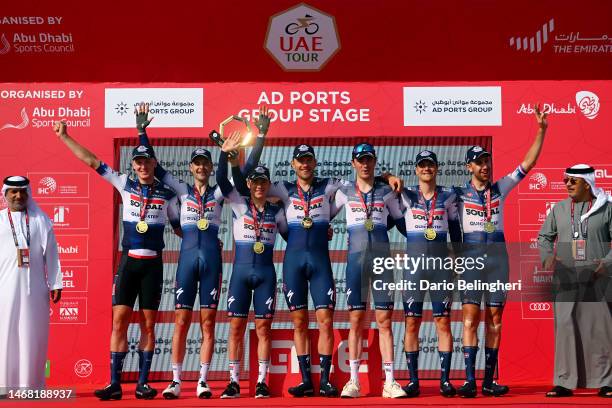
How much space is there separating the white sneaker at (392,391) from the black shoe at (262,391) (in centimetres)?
80

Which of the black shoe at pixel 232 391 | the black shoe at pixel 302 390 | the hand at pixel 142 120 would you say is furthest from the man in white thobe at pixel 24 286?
the black shoe at pixel 302 390

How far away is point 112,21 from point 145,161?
1988 mm

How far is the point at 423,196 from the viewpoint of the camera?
6.70 meters

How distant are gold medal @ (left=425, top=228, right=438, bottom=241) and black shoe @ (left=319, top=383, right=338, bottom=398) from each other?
4.00 feet

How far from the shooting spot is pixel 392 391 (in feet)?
21.0

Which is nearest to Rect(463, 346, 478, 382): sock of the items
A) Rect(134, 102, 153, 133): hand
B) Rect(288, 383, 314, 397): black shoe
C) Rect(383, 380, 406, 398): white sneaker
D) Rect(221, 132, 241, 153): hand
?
Rect(383, 380, 406, 398): white sneaker

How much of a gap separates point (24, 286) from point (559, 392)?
3843 millimetres

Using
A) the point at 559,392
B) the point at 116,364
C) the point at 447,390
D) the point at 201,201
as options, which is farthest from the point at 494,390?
the point at 116,364

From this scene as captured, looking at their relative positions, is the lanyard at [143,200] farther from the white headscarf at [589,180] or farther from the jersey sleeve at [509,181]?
the white headscarf at [589,180]

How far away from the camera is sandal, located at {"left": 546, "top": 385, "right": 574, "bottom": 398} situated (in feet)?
21.6

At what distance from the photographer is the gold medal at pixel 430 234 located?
260 inches

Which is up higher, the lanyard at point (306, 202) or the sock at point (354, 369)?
the lanyard at point (306, 202)

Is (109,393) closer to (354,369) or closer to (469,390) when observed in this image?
Result: (354,369)

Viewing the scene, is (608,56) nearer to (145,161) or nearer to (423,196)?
(423,196)
